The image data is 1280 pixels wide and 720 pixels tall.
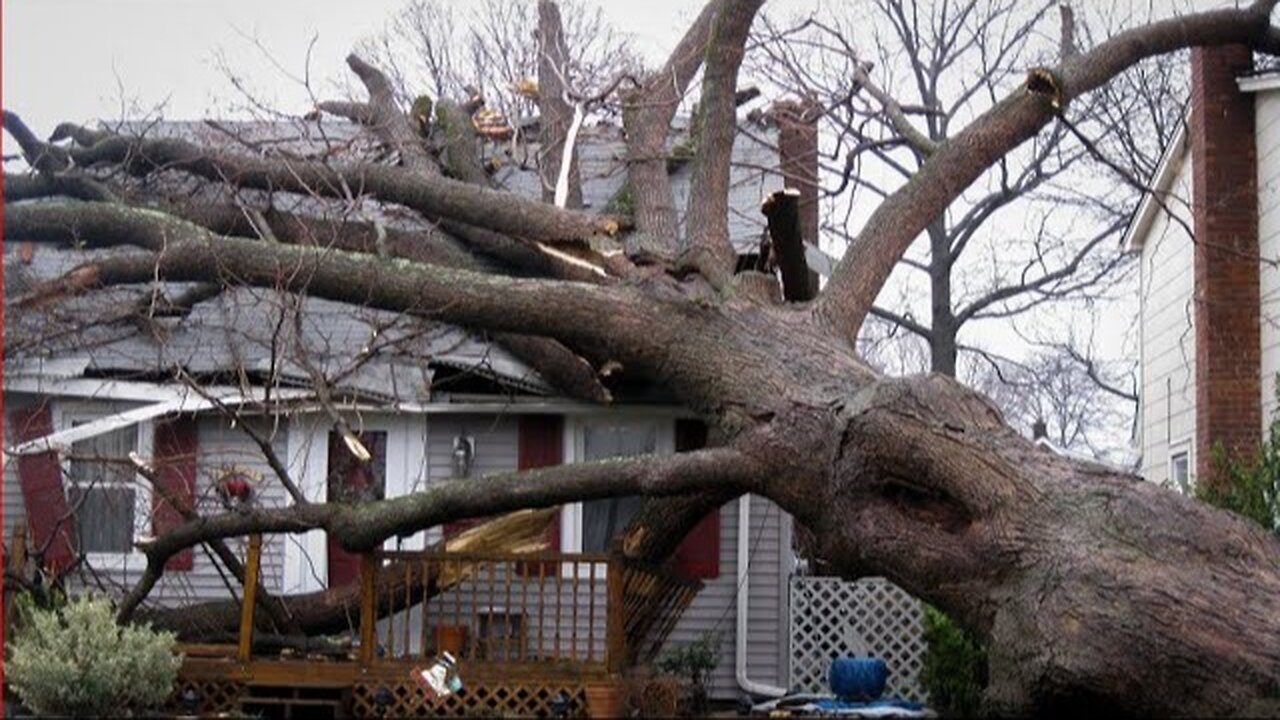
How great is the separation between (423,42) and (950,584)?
25.6 m

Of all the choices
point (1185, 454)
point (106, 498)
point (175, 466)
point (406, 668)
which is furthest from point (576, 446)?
point (1185, 454)

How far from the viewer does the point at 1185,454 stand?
1719 cm

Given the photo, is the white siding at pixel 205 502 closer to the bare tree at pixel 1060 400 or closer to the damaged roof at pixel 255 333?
the damaged roof at pixel 255 333

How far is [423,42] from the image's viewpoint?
3353cm

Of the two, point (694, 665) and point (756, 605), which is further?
point (756, 605)

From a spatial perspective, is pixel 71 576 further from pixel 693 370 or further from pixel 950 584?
pixel 950 584

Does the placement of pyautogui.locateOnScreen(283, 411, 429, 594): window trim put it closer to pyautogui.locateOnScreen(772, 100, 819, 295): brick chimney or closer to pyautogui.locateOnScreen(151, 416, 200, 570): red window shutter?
pyautogui.locateOnScreen(151, 416, 200, 570): red window shutter

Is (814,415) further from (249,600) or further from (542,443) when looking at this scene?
(542,443)

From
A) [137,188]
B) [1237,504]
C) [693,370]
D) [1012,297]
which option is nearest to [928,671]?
[1237,504]

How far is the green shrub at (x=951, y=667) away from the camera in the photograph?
13.7 meters

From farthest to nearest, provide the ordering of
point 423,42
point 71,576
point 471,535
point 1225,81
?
point 423,42 → point 1225,81 → point 71,576 → point 471,535

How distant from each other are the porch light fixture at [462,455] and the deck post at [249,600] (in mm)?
3065

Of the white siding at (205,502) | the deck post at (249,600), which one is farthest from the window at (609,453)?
the deck post at (249,600)

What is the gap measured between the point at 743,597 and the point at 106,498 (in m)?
5.48
